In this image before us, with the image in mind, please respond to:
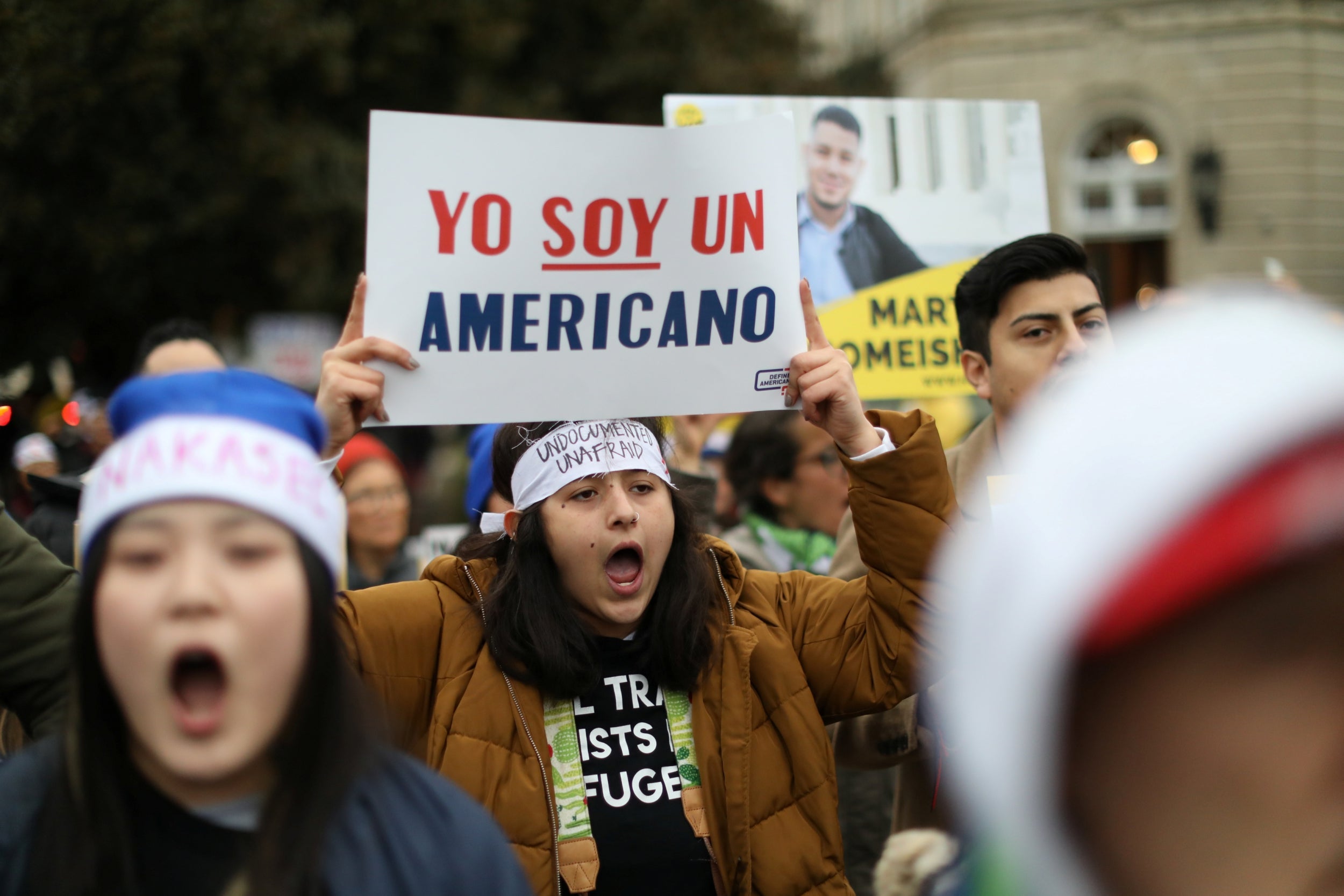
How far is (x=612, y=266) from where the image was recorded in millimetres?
2670

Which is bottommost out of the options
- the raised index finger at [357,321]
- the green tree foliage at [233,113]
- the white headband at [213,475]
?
the white headband at [213,475]

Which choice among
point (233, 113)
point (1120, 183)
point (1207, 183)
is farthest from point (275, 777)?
point (1120, 183)

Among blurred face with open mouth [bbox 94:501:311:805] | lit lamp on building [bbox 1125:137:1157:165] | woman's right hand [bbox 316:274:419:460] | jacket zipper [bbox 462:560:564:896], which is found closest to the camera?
blurred face with open mouth [bbox 94:501:311:805]

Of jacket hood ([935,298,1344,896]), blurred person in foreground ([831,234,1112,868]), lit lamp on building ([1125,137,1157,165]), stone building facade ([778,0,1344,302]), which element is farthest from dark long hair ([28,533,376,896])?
lit lamp on building ([1125,137,1157,165])

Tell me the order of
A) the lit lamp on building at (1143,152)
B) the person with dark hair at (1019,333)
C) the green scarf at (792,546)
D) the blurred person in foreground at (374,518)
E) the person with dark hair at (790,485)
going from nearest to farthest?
the person with dark hair at (1019,333)
the green scarf at (792,546)
the person with dark hair at (790,485)
the blurred person in foreground at (374,518)
the lit lamp on building at (1143,152)

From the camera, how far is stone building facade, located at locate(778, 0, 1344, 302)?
67.2 feet

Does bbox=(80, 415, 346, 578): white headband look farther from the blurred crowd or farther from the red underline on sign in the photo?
the red underline on sign

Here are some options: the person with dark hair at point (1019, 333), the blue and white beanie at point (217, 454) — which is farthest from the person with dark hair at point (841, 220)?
the blue and white beanie at point (217, 454)

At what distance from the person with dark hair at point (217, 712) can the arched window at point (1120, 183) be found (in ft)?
71.1

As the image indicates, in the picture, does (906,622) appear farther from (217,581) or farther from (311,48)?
(311,48)

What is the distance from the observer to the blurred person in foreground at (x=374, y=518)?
16.3 ft

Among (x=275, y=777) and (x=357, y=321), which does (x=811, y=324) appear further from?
(x=275, y=777)

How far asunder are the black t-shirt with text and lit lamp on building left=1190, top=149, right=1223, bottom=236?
67.6 ft

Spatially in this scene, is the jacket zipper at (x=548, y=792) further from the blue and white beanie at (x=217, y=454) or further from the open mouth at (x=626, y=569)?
the blue and white beanie at (x=217, y=454)
